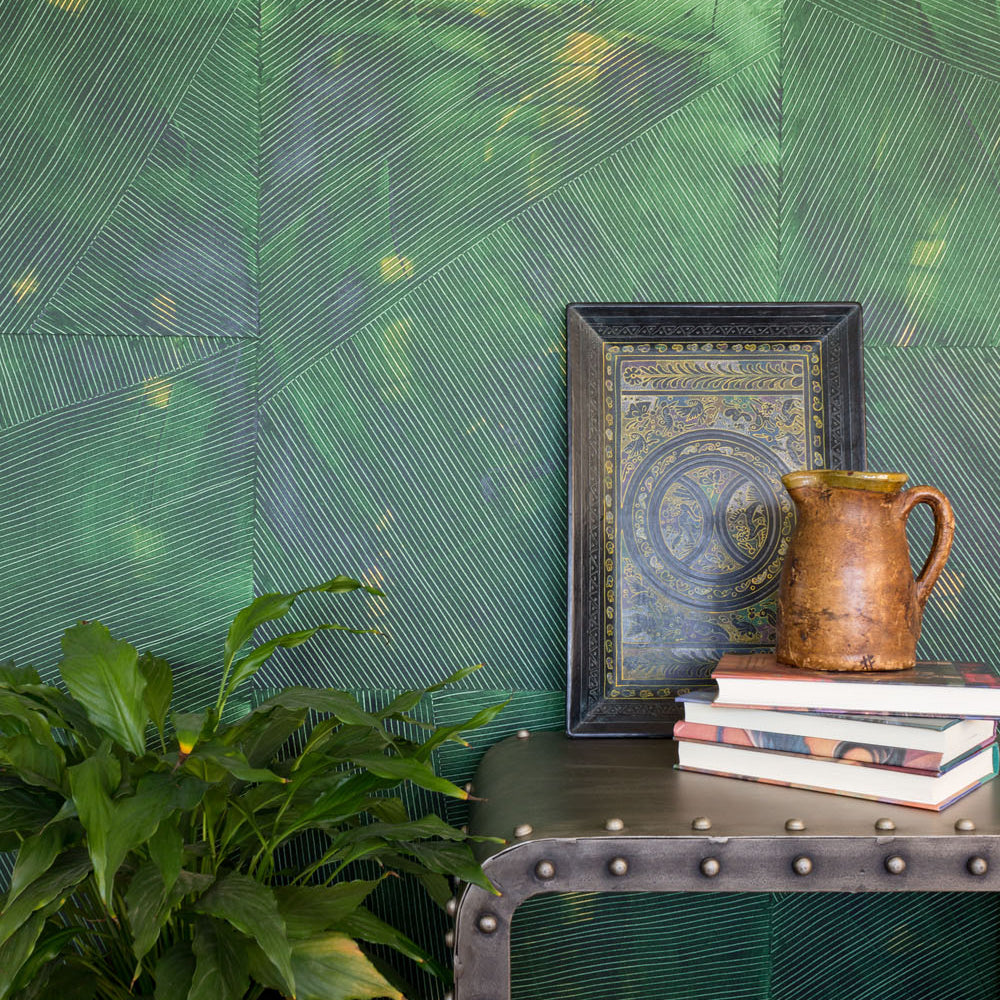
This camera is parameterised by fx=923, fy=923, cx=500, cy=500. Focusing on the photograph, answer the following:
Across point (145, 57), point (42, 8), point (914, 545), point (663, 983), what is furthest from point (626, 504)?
point (42, 8)

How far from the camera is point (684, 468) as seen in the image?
135 centimetres

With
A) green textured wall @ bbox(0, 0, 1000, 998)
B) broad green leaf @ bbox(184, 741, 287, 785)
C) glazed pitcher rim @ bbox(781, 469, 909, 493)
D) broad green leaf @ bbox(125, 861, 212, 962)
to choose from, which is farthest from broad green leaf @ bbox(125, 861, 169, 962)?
glazed pitcher rim @ bbox(781, 469, 909, 493)

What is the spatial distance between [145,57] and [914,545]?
137 centimetres

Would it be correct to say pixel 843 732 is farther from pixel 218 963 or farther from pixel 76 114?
pixel 76 114

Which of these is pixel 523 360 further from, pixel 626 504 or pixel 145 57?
pixel 145 57

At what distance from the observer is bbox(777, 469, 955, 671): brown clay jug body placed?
3.55 ft

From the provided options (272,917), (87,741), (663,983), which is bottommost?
(663,983)

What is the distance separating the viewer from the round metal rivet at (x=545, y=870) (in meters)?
0.86

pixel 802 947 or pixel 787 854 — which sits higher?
pixel 787 854

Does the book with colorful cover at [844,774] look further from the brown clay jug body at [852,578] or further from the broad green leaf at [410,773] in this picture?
the broad green leaf at [410,773]

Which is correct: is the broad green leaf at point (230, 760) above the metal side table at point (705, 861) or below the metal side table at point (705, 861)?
above

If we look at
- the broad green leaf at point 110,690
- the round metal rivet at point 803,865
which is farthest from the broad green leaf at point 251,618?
the round metal rivet at point 803,865

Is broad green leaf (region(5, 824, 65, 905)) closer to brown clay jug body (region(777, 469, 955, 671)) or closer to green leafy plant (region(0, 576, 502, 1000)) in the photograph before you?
green leafy plant (region(0, 576, 502, 1000))

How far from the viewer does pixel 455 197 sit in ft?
4.58
